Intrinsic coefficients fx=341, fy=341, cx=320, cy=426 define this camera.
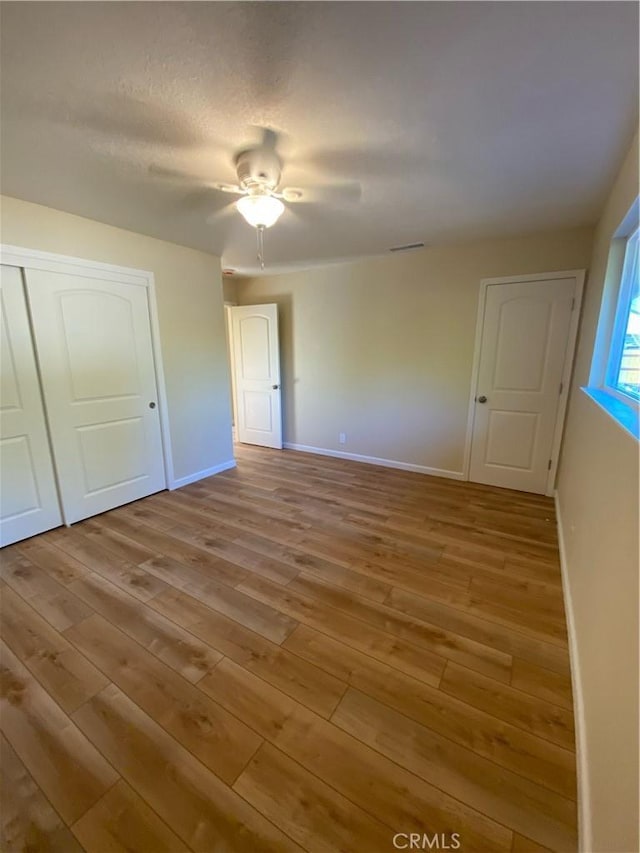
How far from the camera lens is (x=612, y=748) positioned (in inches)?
35.3

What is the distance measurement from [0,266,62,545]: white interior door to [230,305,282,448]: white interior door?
8.68ft

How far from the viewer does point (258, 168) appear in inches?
70.9

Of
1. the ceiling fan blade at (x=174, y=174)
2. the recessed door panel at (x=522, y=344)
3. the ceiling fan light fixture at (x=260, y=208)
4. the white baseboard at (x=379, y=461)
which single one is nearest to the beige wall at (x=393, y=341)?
the white baseboard at (x=379, y=461)

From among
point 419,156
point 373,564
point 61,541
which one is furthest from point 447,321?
point 61,541

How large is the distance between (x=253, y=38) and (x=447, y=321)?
289 centimetres

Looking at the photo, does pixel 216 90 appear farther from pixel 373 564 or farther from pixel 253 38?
pixel 373 564

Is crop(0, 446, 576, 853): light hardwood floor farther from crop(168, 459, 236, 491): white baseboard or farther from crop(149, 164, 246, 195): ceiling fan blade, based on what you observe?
crop(149, 164, 246, 195): ceiling fan blade

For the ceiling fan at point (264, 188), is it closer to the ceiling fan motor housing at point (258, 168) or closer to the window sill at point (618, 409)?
the ceiling fan motor housing at point (258, 168)

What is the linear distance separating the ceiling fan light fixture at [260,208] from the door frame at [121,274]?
153 cm

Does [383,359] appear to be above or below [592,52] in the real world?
below

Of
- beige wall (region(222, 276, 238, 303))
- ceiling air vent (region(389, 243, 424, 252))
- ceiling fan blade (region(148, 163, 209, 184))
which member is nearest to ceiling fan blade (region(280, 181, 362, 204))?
ceiling fan blade (region(148, 163, 209, 184))

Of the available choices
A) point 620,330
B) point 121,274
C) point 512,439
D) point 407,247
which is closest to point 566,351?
point 512,439

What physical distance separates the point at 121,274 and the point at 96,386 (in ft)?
3.21

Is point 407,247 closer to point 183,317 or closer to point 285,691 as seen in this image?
point 183,317
